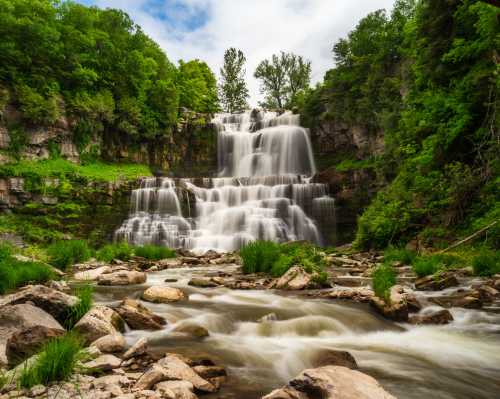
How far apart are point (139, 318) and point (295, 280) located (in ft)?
13.3

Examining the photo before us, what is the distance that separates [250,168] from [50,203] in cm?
1649

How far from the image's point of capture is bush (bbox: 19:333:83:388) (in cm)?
246

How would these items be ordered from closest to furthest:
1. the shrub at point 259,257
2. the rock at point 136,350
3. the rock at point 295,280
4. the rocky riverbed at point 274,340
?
the rocky riverbed at point 274,340
the rock at point 136,350
the rock at point 295,280
the shrub at point 259,257

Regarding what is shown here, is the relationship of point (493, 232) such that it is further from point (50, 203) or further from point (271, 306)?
point (50, 203)

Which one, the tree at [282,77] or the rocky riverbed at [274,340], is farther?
the tree at [282,77]

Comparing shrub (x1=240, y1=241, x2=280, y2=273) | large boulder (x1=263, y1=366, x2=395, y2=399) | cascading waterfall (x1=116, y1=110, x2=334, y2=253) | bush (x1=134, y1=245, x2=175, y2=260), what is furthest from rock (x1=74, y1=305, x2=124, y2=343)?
cascading waterfall (x1=116, y1=110, x2=334, y2=253)

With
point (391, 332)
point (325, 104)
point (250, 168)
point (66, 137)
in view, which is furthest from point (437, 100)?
point (66, 137)

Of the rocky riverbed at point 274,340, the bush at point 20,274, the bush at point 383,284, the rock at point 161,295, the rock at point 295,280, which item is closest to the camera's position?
the rocky riverbed at point 274,340

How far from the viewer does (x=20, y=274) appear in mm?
6875

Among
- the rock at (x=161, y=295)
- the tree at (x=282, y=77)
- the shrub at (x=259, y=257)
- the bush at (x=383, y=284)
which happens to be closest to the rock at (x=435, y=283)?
the bush at (x=383, y=284)

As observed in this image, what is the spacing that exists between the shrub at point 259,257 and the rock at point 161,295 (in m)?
3.42

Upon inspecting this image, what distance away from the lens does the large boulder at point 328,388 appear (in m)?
2.21

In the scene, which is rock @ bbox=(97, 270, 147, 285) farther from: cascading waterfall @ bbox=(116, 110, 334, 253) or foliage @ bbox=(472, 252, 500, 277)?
cascading waterfall @ bbox=(116, 110, 334, 253)

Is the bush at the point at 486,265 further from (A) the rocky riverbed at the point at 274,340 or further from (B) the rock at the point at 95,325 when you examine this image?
(B) the rock at the point at 95,325
